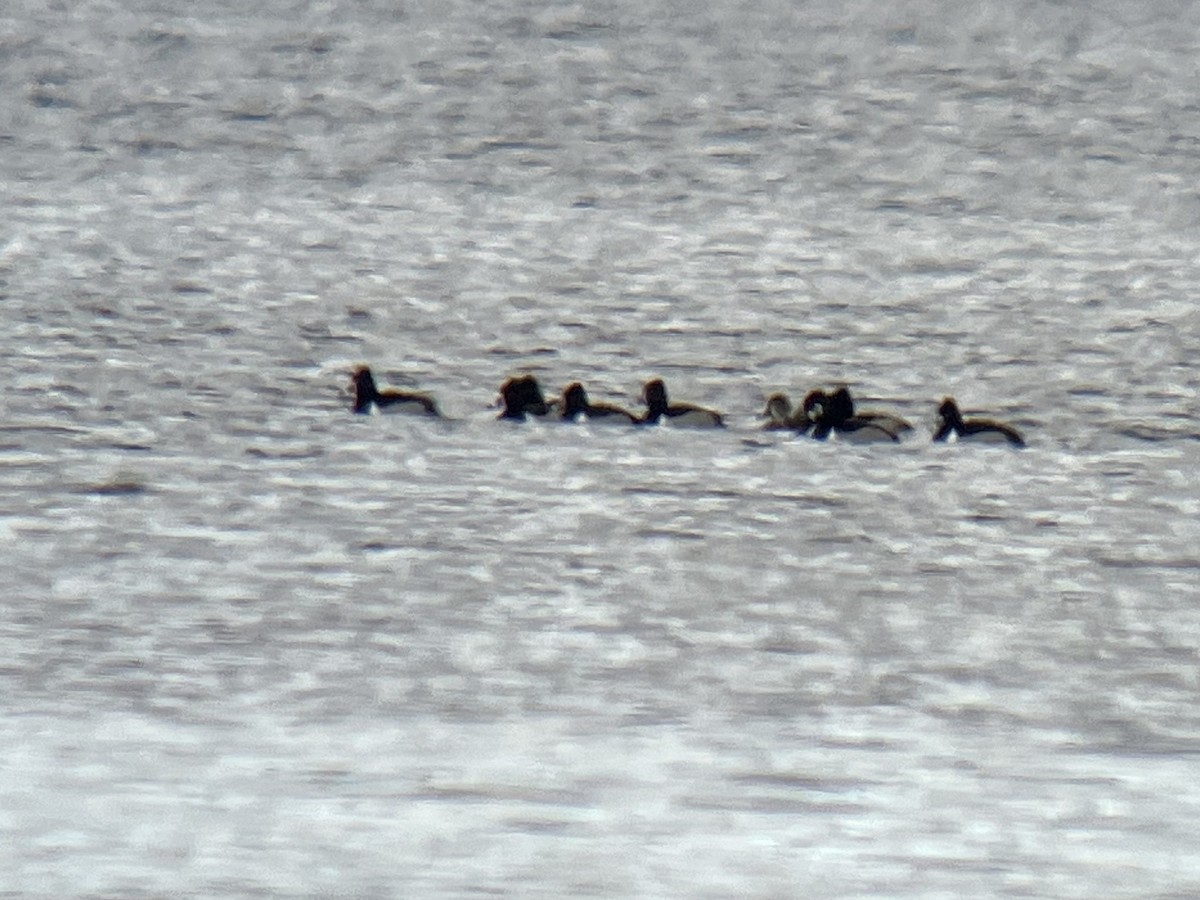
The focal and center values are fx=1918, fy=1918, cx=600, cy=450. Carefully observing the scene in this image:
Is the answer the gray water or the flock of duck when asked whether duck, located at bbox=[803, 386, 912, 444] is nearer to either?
Answer: the flock of duck

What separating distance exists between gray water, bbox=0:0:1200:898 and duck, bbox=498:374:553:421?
0.07 meters

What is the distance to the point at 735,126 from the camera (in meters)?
5.60

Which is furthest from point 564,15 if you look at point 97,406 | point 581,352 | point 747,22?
point 97,406

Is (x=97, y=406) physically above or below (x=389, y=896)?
above

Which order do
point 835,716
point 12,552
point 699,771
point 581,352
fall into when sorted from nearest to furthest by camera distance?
point 699,771 < point 835,716 < point 12,552 < point 581,352

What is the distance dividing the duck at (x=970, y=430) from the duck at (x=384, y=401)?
1063 millimetres

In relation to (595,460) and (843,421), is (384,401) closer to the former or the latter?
(595,460)

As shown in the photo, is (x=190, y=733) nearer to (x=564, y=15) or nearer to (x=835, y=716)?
(x=835, y=716)

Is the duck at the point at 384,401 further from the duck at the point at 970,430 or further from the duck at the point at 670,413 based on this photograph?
the duck at the point at 970,430

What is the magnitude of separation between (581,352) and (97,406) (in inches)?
43.8

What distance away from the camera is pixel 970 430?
4008mm

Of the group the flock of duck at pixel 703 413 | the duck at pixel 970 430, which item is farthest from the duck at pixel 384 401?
the duck at pixel 970 430

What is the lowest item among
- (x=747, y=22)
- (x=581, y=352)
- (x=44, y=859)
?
(x=44, y=859)

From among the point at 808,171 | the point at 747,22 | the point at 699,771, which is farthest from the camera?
the point at 747,22
